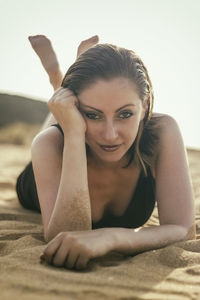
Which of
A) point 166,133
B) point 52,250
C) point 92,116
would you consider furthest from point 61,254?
point 166,133

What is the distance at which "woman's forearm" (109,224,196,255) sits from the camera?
1874mm

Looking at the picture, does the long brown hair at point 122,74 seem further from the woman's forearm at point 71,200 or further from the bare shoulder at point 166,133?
the woman's forearm at point 71,200

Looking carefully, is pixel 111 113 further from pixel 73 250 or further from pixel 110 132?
pixel 73 250

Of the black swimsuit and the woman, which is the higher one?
the woman

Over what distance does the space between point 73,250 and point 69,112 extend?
97 cm

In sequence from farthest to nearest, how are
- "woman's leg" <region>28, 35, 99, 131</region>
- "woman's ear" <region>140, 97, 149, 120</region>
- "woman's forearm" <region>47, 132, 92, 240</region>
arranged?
"woman's leg" <region>28, 35, 99, 131</region> < "woman's ear" <region>140, 97, 149, 120</region> < "woman's forearm" <region>47, 132, 92, 240</region>

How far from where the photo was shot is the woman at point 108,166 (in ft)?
6.49

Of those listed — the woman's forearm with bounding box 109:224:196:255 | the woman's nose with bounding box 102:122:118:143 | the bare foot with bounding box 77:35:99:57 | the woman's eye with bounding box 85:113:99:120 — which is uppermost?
the bare foot with bounding box 77:35:99:57

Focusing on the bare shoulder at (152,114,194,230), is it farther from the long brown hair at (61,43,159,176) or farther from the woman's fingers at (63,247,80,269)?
the woman's fingers at (63,247,80,269)

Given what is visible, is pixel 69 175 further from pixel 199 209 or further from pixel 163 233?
pixel 199 209

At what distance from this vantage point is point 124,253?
1927mm

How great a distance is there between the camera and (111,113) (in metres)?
2.17

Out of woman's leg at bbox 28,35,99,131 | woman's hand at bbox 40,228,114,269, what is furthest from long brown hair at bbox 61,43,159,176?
woman's leg at bbox 28,35,99,131

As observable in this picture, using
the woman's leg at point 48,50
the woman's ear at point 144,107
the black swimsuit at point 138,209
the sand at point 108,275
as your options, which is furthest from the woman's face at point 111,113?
the woman's leg at point 48,50
